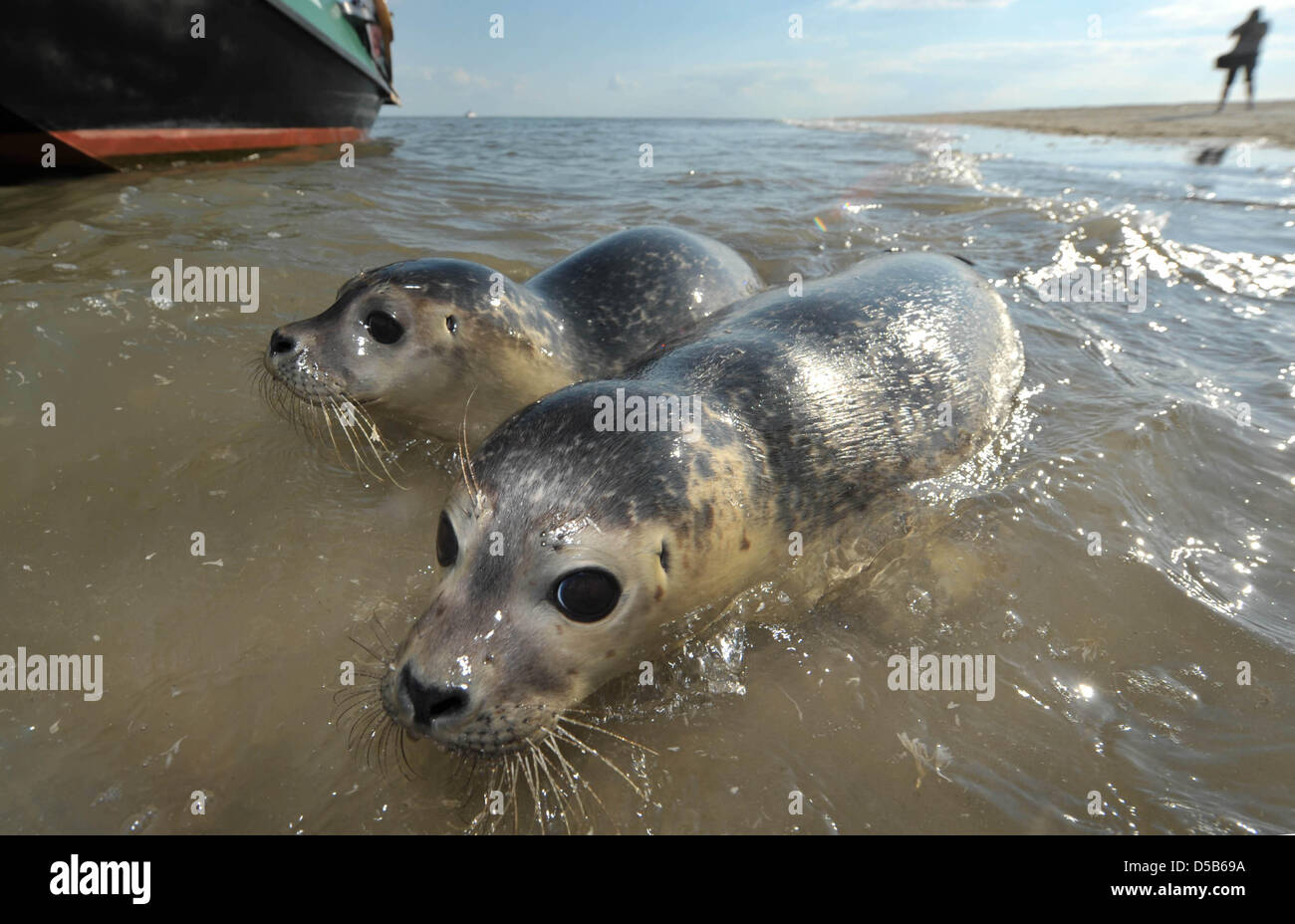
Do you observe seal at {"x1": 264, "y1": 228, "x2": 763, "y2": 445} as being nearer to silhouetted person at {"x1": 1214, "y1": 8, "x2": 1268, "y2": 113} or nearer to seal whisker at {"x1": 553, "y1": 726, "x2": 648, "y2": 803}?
seal whisker at {"x1": 553, "y1": 726, "x2": 648, "y2": 803}

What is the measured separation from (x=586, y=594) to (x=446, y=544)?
45 cm

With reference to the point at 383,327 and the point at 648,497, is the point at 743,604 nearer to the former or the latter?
the point at 648,497

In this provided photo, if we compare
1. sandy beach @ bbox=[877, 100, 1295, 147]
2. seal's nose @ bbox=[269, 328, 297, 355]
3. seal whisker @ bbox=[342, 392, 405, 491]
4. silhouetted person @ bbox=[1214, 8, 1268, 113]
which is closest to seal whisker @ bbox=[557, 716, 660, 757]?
seal whisker @ bbox=[342, 392, 405, 491]

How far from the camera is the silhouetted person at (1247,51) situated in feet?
65.1

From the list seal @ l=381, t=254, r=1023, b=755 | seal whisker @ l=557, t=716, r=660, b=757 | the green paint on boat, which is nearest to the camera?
seal @ l=381, t=254, r=1023, b=755

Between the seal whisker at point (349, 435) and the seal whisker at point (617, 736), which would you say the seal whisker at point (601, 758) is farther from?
the seal whisker at point (349, 435)

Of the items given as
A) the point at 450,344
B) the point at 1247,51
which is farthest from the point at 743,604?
the point at 1247,51

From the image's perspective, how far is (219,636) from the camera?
2277 millimetres

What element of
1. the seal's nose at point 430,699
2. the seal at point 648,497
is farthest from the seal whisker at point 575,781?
the seal's nose at point 430,699

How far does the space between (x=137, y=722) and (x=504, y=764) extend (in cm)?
97

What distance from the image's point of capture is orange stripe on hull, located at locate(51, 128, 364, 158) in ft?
24.2

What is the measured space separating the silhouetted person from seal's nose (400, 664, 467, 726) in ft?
88.4

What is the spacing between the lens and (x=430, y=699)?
179cm
